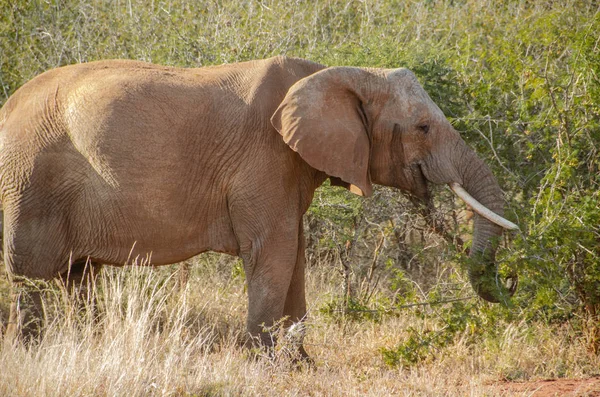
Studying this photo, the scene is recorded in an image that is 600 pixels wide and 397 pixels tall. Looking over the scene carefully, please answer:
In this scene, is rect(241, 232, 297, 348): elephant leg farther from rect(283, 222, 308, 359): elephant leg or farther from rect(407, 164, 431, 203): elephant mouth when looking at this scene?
rect(407, 164, 431, 203): elephant mouth

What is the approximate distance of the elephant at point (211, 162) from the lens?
22.0ft

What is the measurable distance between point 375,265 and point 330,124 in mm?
2703

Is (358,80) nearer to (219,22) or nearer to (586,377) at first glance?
(586,377)

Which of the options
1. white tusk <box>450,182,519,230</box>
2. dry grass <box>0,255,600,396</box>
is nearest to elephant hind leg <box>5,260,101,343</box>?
dry grass <box>0,255,600,396</box>

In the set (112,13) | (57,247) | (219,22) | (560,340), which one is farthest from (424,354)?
(112,13)

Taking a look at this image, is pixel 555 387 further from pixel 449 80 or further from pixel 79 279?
pixel 79 279

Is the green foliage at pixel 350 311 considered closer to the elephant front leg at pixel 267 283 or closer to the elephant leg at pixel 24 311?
the elephant front leg at pixel 267 283

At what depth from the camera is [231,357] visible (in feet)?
21.1

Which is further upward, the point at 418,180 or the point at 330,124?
the point at 330,124

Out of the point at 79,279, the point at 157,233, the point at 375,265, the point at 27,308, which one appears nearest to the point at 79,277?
the point at 79,279

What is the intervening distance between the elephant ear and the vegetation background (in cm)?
105

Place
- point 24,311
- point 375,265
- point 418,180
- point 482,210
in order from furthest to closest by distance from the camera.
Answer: point 375,265 < point 418,180 < point 24,311 < point 482,210

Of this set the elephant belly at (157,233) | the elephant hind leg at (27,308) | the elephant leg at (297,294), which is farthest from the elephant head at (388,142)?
the elephant hind leg at (27,308)

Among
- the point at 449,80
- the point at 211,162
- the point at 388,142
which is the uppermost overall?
the point at 449,80
